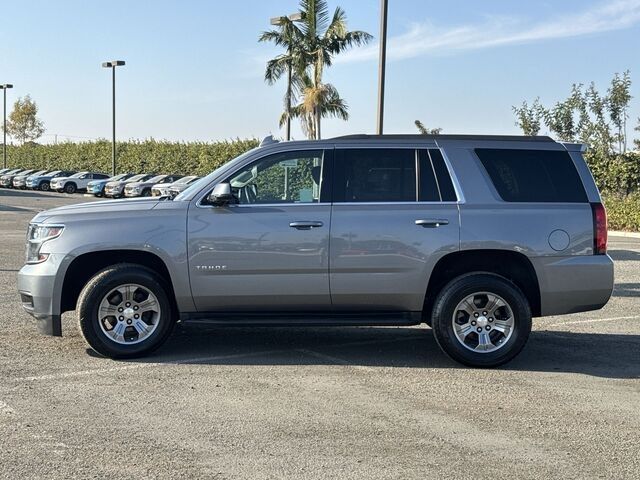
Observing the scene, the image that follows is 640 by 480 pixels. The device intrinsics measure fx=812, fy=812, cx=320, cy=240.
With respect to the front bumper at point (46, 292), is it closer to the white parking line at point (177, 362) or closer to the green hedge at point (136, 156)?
the white parking line at point (177, 362)

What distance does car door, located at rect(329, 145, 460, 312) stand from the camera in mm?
6934

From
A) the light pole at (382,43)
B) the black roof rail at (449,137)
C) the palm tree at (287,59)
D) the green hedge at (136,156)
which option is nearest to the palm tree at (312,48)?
the palm tree at (287,59)

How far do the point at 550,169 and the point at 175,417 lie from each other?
13.0ft

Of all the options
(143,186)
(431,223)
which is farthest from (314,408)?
(143,186)

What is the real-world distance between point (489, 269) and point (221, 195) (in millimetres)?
2480

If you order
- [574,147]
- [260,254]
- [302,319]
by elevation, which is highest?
[574,147]

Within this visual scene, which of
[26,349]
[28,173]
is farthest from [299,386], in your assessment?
[28,173]

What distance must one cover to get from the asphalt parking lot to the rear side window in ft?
4.95

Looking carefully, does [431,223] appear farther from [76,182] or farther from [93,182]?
[76,182]

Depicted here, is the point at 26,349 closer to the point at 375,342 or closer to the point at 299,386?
the point at 299,386

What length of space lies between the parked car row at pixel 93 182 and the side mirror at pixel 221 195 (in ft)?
107

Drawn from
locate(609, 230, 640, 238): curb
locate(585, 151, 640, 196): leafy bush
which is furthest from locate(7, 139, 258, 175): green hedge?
locate(609, 230, 640, 238): curb

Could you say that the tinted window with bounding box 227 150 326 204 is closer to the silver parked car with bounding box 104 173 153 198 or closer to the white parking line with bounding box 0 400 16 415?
the white parking line with bounding box 0 400 16 415

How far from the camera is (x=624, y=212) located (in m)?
25.5
